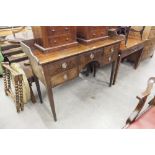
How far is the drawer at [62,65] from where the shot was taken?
1.37m

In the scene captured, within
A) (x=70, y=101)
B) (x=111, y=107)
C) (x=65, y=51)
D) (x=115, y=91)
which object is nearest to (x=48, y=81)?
(x=65, y=51)

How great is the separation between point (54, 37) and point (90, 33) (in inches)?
21.1

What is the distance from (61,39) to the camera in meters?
1.53

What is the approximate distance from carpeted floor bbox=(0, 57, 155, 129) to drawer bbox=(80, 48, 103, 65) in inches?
29.1

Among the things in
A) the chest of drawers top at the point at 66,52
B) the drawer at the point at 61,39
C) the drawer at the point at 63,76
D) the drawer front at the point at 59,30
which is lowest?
the drawer at the point at 63,76

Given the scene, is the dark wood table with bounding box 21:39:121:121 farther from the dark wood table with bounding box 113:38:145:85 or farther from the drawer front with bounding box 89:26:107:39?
the dark wood table with bounding box 113:38:145:85

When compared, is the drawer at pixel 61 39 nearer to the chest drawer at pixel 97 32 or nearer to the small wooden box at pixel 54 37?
the small wooden box at pixel 54 37

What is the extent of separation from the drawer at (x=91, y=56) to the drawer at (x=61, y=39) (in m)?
0.24

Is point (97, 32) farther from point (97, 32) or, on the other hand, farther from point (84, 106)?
point (84, 106)

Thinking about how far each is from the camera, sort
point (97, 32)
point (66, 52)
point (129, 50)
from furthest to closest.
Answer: point (129, 50) < point (97, 32) < point (66, 52)

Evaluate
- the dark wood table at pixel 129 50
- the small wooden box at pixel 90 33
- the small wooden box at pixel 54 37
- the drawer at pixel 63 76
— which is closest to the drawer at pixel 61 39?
the small wooden box at pixel 54 37

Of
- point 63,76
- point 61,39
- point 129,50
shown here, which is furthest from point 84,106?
point 129,50

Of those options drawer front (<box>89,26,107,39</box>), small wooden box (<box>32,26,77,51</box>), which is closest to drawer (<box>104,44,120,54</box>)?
drawer front (<box>89,26,107,39</box>)
